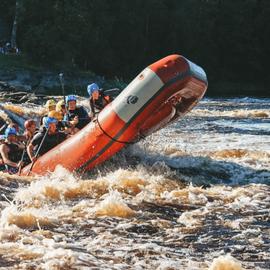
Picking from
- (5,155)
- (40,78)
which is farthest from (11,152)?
(40,78)

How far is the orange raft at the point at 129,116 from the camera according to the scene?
834 centimetres

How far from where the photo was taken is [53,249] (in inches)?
210

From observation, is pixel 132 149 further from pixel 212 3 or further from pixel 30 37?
pixel 212 3

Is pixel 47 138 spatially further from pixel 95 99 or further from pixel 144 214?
pixel 144 214

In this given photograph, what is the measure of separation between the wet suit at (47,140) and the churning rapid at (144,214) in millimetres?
677

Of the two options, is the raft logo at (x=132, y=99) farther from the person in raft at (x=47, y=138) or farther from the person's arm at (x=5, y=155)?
the person's arm at (x=5, y=155)

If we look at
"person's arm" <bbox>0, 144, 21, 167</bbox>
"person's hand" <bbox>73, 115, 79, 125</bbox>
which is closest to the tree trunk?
"person's hand" <bbox>73, 115, 79, 125</bbox>

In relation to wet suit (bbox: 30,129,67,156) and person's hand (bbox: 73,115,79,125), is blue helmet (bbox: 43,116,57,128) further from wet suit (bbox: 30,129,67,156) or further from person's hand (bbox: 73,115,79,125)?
person's hand (bbox: 73,115,79,125)

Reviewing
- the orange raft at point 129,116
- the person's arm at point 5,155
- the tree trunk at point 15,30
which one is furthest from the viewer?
the tree trunk at point 15,30

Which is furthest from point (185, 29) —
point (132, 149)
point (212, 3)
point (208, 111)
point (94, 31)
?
point (132, 149)

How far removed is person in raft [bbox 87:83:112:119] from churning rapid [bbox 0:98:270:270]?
111 centimetres

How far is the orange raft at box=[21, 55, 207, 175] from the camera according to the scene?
8.34m

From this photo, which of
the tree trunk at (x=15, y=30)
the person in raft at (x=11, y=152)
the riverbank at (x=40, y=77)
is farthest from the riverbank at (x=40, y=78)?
the person in raft at (x=11, y=152)

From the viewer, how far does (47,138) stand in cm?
934
